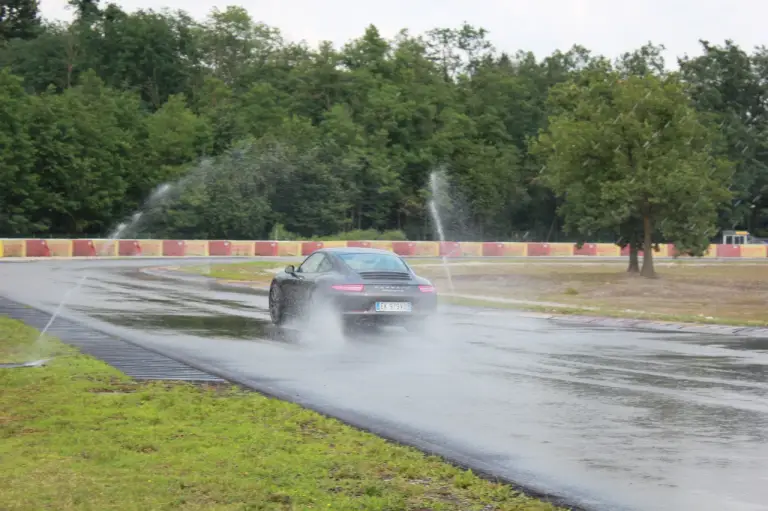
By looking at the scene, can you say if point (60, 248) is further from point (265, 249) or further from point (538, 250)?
point (538, 250)

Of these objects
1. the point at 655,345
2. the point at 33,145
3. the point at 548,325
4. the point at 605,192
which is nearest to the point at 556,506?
the point at 655,345

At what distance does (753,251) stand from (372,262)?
3145 inches

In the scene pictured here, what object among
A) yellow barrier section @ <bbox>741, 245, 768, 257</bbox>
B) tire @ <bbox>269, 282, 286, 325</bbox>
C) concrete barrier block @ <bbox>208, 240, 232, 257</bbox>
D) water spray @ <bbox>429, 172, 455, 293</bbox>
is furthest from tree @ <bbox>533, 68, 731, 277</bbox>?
water spray @ <bbox>429, 172, 455, 293</bbox>

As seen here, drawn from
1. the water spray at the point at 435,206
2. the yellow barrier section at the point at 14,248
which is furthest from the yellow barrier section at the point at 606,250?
the yellow barrier section at the point at 14,248

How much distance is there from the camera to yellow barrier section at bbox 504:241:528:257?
85500 millimetres

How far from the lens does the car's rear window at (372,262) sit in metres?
19.8

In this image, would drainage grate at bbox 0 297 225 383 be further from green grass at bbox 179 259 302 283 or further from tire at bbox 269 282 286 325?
green grass at bbox 179 259 302 283

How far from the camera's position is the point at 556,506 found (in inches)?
276

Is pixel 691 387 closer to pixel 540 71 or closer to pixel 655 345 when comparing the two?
pixel 655 345

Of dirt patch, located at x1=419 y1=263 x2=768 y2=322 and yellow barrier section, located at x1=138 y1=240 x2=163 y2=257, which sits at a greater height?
yellow barrier section, located at x1=138 y1=240 x2=163 y2=257

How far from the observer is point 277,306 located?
70.1 feet

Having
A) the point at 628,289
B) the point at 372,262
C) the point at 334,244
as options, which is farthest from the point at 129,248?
the point at 372,262

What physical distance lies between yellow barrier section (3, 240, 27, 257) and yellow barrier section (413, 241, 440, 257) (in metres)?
27.8

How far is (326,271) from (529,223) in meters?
96.1
